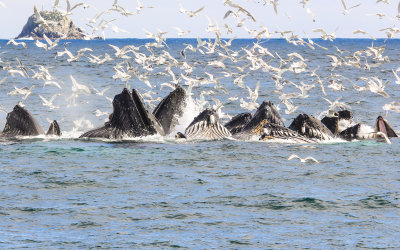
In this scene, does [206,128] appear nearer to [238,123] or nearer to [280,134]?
[238,123]

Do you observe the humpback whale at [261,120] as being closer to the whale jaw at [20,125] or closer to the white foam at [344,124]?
the white foam at [344,124]

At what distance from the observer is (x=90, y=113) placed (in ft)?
122

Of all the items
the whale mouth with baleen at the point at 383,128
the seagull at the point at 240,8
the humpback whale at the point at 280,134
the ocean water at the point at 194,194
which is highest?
the seagull at the point at 240,8

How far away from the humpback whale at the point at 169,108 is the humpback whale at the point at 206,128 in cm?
59

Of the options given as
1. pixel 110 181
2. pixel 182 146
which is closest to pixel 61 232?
pixel 110 181

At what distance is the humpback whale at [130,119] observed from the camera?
2330 centimetres

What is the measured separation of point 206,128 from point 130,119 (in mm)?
2537

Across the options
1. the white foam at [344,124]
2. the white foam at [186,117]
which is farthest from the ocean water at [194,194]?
the white foam at [344,124]

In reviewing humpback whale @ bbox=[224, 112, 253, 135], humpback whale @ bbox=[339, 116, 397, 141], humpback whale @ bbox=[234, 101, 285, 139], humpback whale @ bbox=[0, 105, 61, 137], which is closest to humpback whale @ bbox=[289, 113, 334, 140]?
humpback whale @ bbox=[234, 101, 285, 139]

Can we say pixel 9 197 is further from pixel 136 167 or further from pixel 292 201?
pixel 292 201

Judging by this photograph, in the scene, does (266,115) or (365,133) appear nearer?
(266,115)

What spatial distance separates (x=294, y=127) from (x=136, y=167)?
6520 millimetres

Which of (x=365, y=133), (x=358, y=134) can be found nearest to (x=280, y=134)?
(x=358, y=134)

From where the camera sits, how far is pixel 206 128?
81.5ft
